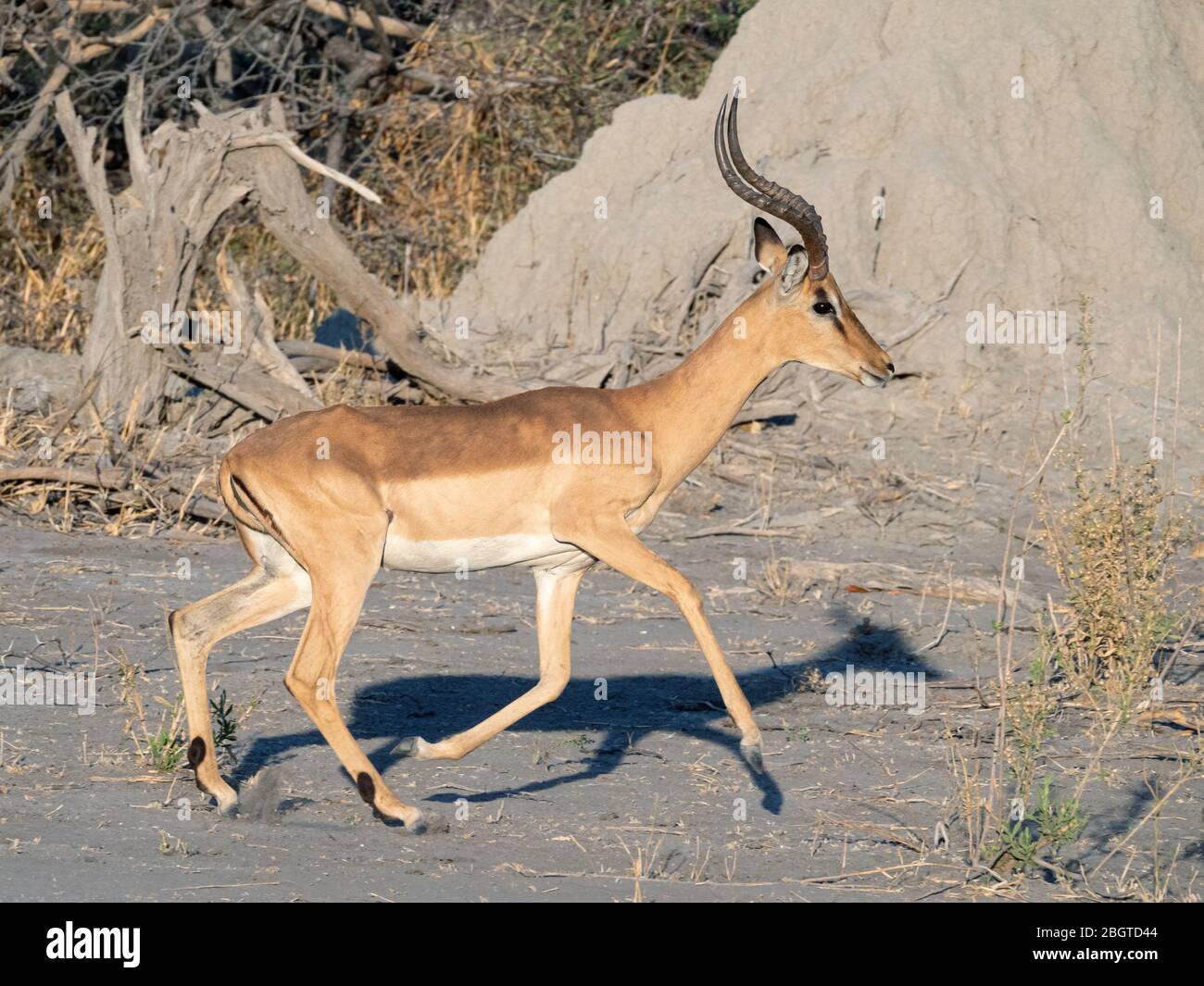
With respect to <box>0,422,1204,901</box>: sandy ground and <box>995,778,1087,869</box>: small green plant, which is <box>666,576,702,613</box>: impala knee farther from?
<box>995,778,1087,869</box>: small green plant

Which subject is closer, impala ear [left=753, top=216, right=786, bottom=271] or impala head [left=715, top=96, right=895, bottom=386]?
impala head [left=715, top=96, right=895, bottom=386]

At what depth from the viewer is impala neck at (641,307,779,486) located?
6379 millimetres

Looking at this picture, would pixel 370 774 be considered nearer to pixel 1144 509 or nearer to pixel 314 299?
pixel 1144 509

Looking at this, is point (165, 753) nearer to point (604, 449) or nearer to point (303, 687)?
point (303, 687)

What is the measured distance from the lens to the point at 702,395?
644 centimetres

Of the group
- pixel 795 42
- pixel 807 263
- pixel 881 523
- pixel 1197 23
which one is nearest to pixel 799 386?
pixel 881 523

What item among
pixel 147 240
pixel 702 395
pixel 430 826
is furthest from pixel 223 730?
pixel 147 240

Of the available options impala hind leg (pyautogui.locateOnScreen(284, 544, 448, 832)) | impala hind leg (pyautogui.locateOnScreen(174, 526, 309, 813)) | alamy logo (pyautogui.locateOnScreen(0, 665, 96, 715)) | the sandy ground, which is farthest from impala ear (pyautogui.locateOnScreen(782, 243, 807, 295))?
alamy logo (pyautogui.locateOnScreen(0, 665, 96, 715))

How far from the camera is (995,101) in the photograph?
41.1ft

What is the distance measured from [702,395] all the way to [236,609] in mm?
1816

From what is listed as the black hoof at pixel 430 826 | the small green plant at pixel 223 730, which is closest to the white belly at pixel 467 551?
the small green plant at pixel 223 730

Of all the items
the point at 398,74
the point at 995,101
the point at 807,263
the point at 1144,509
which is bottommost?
the point at 1144,509

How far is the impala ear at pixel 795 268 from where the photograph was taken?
20.9ft

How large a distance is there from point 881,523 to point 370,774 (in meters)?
5.56
